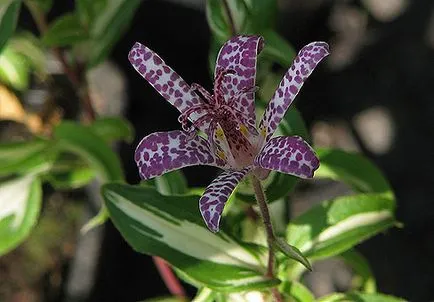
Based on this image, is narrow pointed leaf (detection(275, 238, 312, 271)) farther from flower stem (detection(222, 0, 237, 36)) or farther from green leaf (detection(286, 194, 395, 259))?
flower stem (detection(222, 0, 237, 36))

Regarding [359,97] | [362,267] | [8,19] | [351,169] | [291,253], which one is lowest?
[359,97]

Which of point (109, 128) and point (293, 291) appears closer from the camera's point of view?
point (293, 291)

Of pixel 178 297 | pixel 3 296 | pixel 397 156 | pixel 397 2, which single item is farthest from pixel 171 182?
pixel 397 2

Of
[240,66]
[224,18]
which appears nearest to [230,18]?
[224,18]

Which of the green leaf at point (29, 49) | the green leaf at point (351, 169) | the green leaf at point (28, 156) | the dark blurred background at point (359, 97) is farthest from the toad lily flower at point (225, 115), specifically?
the dark blurred background at point (359, 97)

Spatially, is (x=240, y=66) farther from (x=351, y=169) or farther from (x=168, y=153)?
(x=351, y=169)

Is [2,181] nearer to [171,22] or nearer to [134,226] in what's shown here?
[134,226]

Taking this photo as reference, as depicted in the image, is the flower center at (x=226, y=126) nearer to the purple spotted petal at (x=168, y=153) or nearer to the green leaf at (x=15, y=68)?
the purple spotted petal at (x=168, y=153)
